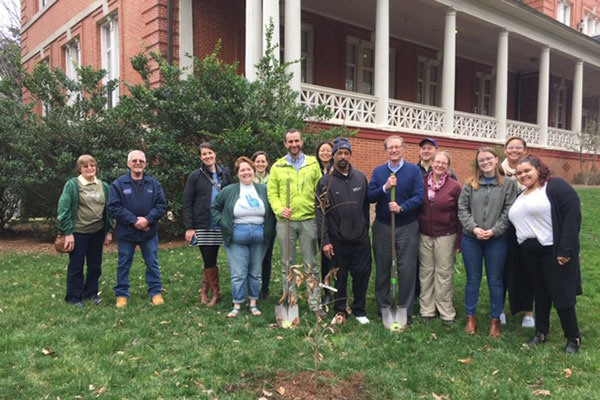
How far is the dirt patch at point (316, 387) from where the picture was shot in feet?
11.0

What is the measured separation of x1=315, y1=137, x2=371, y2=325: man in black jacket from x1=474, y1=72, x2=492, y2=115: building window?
20.3 meters

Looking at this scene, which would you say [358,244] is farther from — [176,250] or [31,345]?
[176,250]

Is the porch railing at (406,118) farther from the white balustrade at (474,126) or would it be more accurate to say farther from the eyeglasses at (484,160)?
the eyeglasses at (484,160)

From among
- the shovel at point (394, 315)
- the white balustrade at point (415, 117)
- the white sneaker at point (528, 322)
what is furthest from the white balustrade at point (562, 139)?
the shovel at point (394, 315)

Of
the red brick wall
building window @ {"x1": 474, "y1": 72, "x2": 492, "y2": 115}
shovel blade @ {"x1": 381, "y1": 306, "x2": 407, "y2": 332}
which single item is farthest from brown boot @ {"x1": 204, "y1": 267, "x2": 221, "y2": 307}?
building window @ {"x1": 474, "y1": 72, "x2": 492, "y2": 115}

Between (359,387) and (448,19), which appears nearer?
(359,387)

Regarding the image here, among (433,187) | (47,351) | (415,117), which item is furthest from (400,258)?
(415,117)

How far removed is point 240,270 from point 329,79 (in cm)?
1256

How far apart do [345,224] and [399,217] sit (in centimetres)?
58

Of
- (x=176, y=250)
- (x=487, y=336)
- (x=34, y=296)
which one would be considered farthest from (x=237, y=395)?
(x=176, y=250)

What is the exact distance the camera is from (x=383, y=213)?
487cm

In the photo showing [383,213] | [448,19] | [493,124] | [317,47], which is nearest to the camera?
[383,213]

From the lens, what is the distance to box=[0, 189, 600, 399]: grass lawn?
3.49 meters

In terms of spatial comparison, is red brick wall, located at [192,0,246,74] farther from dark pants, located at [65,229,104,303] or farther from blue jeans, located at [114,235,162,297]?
blue jeans, located at [114,235,162,297]
